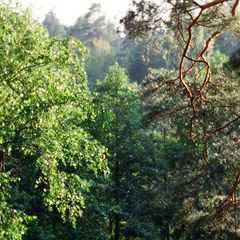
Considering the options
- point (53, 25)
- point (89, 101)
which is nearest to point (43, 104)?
point (89, 101)

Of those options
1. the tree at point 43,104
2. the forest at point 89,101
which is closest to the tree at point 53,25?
the forest at point 89,101

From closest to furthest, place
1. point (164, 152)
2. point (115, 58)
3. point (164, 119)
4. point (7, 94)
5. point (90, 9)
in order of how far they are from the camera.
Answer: point (7, 94) < point (164, 119) < point (164, 152) < point (115, 58) < point (90, 9)

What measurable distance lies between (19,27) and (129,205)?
12.3 meters

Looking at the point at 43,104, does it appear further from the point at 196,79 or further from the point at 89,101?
the point at 196,79

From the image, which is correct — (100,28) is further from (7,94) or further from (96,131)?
(7,94)

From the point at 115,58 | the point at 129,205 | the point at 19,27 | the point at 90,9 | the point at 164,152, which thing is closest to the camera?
the point at 19,27

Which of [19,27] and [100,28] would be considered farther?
[100,28]

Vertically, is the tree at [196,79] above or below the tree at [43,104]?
above

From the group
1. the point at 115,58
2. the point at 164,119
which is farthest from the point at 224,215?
the point at 115,58

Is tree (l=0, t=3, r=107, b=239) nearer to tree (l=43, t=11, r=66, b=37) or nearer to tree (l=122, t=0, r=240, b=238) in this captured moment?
tree (l=122, t=0, r=240, b=238)

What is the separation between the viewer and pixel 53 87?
34.3ft

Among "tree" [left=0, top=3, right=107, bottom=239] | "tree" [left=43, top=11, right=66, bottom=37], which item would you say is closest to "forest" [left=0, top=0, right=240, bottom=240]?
"tree" [left=0, top=3, right=107, bottom=239]

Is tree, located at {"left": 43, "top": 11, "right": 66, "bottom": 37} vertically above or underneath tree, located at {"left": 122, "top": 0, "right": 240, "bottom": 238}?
above

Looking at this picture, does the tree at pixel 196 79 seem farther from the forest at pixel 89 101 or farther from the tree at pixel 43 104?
the tree at pixel 43 104
